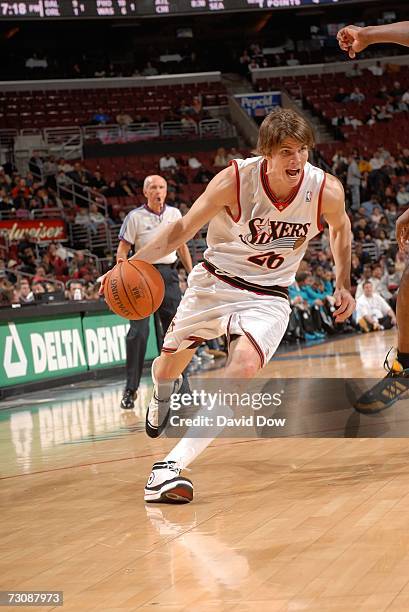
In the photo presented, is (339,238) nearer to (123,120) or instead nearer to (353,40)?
(353,40)

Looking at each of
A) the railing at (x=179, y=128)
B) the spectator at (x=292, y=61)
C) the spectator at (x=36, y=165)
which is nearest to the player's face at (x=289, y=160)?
the spectator at (x=36, y=165)

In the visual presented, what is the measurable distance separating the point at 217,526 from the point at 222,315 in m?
1.18

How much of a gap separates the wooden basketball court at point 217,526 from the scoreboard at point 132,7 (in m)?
17.8

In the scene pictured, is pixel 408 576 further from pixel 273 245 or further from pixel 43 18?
pixel 43 18

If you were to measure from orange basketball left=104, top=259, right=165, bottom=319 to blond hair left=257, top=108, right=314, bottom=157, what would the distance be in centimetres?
89

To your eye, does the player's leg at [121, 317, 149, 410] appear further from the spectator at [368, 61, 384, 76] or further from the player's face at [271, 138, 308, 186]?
the spectator at [368, 61, 384, 76]

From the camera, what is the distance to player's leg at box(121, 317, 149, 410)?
8.14m

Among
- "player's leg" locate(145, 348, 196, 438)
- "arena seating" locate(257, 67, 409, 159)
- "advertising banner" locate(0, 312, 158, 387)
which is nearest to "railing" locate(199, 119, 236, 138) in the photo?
"arena seating" locate(257, 67, 409, 159)

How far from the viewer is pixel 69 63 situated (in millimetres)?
28062

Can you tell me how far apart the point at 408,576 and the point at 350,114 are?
24662 mm

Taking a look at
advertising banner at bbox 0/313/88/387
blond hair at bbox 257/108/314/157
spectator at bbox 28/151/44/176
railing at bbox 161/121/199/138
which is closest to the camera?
blond hair at bbox 257/108/314/157

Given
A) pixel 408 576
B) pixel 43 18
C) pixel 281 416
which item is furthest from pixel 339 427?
pixel 43 18

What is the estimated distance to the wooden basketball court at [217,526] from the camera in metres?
2.91

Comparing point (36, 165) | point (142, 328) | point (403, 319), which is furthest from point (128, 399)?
point (36, 165)
